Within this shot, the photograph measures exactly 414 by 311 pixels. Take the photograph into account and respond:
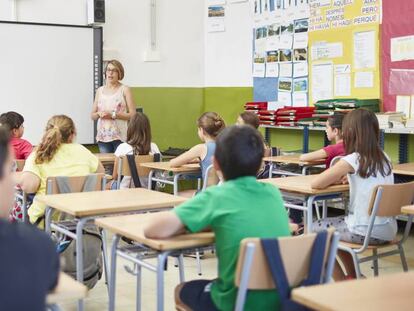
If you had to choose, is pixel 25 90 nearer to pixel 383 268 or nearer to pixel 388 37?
pixel 388 37

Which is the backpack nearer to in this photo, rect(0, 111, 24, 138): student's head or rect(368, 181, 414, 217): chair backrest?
rect(0, 111, 24, 138): student's head

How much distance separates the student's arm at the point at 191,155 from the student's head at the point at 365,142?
55.6 inches

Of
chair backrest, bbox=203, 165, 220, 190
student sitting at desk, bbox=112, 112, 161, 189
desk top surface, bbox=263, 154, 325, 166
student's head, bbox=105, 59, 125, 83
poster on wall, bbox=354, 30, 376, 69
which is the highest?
poster on wall, bbox=354, 30, 376, 69

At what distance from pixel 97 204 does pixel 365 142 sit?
153 centimetres

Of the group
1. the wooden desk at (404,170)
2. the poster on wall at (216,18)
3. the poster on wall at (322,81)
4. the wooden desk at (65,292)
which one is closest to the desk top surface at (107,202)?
the wooden desk at (65,292)

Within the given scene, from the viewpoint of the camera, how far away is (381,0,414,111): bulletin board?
5.89m

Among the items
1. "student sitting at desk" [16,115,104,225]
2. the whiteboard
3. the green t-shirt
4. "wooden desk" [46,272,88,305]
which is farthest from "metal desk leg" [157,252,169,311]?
the whiteboard

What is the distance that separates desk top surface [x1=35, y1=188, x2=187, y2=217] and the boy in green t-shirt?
0.72 meters

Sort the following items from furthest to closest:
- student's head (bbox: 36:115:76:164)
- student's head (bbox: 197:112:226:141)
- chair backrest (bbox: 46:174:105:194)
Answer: student's head (bbox: 197:112:226:141) → student's head (bbox: 36:115:76:164) → chair backrest (bbox: 46:174:105:194)

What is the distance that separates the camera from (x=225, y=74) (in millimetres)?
8086

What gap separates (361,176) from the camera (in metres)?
3.62

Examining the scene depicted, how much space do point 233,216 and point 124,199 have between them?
45.5 inches

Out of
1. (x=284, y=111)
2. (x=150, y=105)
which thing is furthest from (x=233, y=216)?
(x=150, y=105)

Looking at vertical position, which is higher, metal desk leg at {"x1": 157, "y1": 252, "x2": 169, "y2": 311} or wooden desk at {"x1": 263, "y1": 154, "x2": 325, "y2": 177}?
wooden desk at {"x1": 263, "y1": 154, "x2": 325, "y2": 177}
